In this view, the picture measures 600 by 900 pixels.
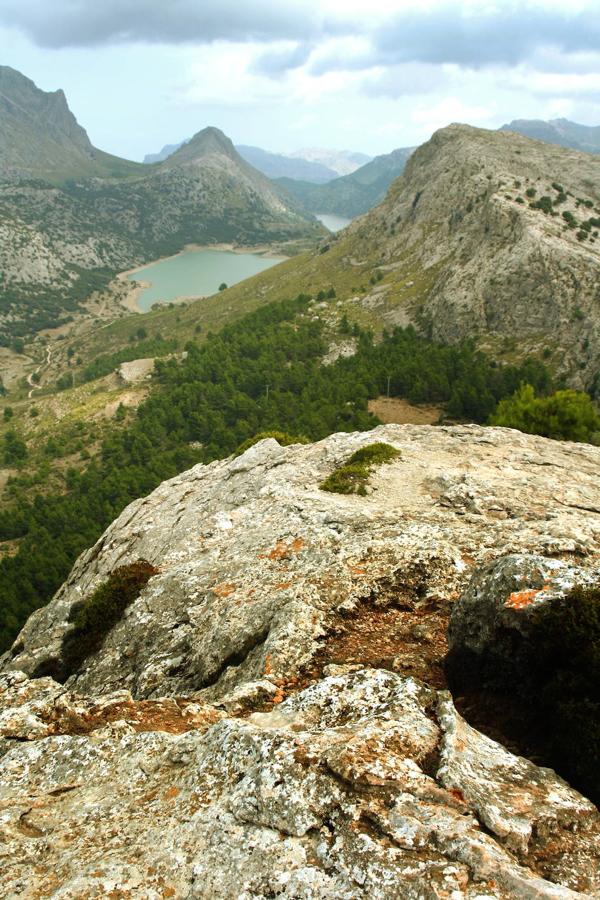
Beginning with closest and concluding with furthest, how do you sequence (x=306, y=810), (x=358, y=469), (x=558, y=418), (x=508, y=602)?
1. (x=306, y=810)
2. (x=508, y=602)
3. (x=358, y=469)
4. (x=558, y=418)

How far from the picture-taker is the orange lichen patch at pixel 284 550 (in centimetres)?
2053

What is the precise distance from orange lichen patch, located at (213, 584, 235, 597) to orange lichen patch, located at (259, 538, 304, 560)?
6.20 ft

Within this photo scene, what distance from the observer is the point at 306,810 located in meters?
8.60

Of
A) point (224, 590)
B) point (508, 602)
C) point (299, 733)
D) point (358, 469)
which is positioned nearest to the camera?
point (299, 733)

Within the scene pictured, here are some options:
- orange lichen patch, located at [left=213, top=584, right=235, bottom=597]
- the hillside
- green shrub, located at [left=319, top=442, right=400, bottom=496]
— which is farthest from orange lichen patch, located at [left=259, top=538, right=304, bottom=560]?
the hillside

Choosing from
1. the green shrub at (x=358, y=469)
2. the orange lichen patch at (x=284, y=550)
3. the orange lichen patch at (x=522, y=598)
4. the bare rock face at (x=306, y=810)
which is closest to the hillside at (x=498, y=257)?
the green shrub at (x=358, y=469)

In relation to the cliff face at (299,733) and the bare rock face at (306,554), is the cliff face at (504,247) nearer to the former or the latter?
the bare rock face at (306,554)

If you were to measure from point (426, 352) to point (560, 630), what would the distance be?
120628 mm

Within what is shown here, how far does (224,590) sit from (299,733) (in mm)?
9671

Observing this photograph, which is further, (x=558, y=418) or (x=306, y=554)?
(x=558, y=418)

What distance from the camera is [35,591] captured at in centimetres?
7081

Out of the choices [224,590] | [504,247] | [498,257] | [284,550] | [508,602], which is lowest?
[224,590]

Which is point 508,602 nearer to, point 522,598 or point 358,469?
point 522,598

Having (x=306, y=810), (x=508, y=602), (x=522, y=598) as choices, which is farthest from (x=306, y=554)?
(x=306, y=810)
